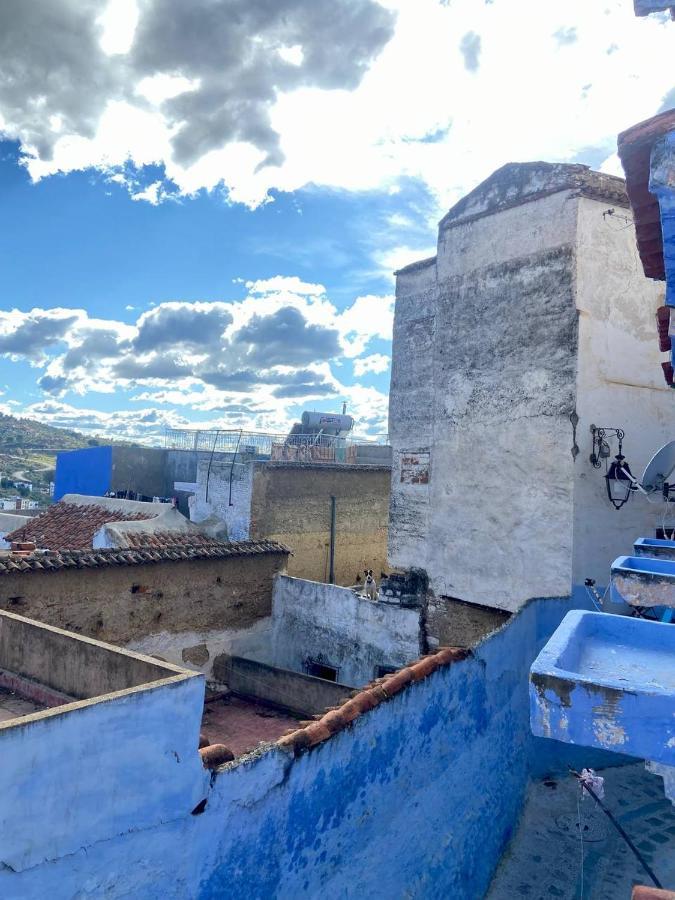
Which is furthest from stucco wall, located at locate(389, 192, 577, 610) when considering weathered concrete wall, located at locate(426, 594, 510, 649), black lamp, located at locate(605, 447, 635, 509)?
black lamp, located at locate(605, 447, 635, 509)

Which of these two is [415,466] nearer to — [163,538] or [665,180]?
[163,538]

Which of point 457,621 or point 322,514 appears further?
point 322,514

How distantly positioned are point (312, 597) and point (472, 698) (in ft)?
19.2

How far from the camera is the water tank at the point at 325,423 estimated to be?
77.7ft

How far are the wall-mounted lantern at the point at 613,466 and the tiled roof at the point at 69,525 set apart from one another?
11035mm

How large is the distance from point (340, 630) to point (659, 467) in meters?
6.89

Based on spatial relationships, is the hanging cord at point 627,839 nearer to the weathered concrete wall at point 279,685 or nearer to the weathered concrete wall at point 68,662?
the weathered concrete wall at point 279,685

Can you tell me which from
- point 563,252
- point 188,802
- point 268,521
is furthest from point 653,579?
point 268,521

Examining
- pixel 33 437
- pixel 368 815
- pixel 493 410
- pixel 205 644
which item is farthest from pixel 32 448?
pixel 368 815

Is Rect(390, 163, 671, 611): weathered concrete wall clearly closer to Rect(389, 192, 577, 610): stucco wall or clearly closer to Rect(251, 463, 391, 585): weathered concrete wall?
Rect(389, 192, 577, 610): stucco wall

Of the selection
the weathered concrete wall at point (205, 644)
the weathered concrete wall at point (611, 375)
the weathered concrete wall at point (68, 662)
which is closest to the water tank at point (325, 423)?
the weathered concrete wall at point (205, 644)

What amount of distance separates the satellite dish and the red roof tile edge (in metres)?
3.43

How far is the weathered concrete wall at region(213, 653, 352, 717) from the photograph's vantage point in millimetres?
11078

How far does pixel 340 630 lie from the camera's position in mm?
12836
